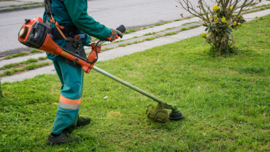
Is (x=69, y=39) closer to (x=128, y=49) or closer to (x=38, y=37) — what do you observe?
(x=38, y=37)

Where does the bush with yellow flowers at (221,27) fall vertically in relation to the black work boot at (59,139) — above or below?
above

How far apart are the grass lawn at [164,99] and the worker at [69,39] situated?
318mm

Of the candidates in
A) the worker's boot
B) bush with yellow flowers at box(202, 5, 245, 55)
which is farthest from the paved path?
the worker's boot

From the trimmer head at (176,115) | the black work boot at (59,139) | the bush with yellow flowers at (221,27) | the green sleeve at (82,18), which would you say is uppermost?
the green sleeve at (82,18)

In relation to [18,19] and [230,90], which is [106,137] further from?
[18,19]

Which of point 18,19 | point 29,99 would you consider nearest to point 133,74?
point 29,99

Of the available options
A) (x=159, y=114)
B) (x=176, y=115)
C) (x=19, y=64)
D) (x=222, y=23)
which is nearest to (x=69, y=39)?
(x=159, y=114)

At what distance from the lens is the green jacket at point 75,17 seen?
2406mm

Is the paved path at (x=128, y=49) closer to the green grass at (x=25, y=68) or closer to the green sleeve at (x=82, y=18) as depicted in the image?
the green grass at (x=25, y=68)

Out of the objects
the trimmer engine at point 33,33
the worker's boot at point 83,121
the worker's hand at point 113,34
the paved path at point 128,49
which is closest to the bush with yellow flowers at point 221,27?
the paved path at point 128,49

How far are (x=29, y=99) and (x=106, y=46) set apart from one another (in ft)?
10.7

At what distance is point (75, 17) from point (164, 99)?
198 centimetres

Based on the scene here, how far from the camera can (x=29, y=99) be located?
3830mm

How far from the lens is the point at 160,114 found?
3.21m
